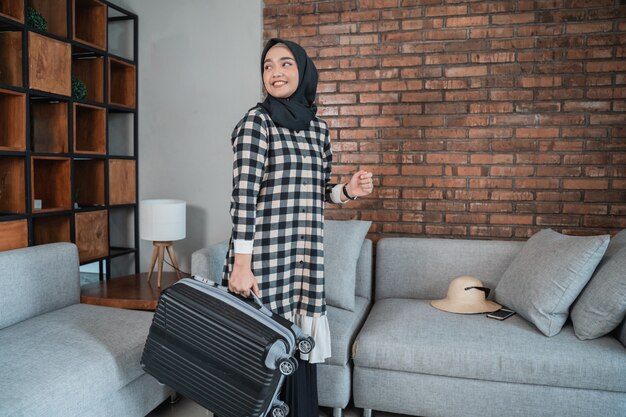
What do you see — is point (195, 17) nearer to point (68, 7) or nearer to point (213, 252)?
point (68, 7)

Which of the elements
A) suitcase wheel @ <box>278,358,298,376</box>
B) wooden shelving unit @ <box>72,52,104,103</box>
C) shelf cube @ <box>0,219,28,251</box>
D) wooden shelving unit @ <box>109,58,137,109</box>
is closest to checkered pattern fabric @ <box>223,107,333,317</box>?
suitcase wheel @ <box>278,358,298,376</box>

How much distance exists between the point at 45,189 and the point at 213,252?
47.5 inches

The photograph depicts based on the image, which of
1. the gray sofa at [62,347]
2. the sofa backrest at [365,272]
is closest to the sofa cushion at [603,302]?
the sofa backrest at [365,272]

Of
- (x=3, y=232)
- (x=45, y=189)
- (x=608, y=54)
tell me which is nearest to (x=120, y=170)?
(x=45, y=189)

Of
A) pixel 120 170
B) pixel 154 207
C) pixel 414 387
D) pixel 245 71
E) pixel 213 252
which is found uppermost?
pixel 245 71

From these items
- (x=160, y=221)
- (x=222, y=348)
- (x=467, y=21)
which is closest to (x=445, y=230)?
(x=467, y=21)

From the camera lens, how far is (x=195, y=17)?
3143 mm

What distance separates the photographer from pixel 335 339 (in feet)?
6.93

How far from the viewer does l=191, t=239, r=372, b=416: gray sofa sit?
6.86ft

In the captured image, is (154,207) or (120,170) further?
(120,170)

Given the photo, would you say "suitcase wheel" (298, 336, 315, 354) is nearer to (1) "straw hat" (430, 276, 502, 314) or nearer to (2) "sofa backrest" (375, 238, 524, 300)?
(1) "straw hat" (430, 276, 502, 314)

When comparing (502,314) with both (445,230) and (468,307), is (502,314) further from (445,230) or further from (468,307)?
(445,230)

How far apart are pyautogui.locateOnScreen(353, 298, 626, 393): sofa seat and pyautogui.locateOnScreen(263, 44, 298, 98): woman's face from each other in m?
1.10

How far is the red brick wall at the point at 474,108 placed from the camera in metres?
2.63
